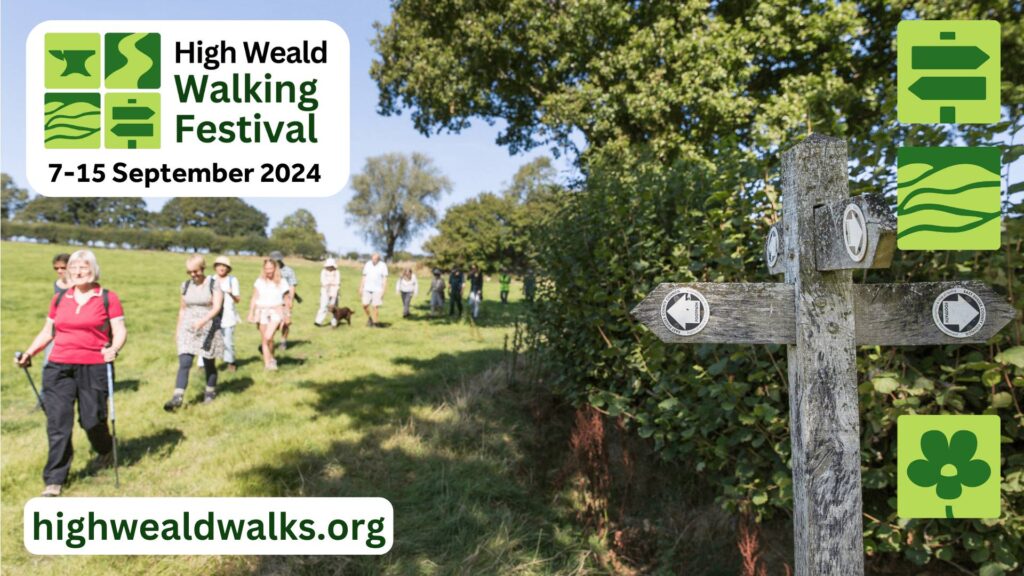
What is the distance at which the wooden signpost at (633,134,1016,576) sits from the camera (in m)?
1.85

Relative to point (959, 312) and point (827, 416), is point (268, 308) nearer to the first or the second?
point (827, 416)

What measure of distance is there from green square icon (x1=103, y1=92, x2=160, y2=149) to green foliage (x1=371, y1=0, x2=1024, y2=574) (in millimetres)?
3364

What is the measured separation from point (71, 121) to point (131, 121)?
1.33 feet

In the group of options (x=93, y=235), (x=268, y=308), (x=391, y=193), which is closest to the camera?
(x=268, y=308)

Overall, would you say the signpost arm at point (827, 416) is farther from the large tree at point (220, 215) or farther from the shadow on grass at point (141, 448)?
the large tree at point (220, 215)

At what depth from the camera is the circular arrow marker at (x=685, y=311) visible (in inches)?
75.3

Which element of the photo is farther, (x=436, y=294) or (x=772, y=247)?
(x=436, y=294)

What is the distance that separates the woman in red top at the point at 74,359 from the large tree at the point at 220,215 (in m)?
101

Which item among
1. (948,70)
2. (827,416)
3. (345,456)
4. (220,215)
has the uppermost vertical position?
(220,215)

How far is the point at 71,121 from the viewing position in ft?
13.4

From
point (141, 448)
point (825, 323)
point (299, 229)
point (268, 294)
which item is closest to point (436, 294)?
point (268, 294)

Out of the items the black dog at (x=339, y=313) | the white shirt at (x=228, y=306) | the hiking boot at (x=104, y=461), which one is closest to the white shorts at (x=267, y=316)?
the white shirt at (x=228, y=306)

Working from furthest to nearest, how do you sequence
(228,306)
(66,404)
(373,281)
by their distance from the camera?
(373,281), (228,306), (66,404)

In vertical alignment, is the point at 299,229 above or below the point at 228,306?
above
